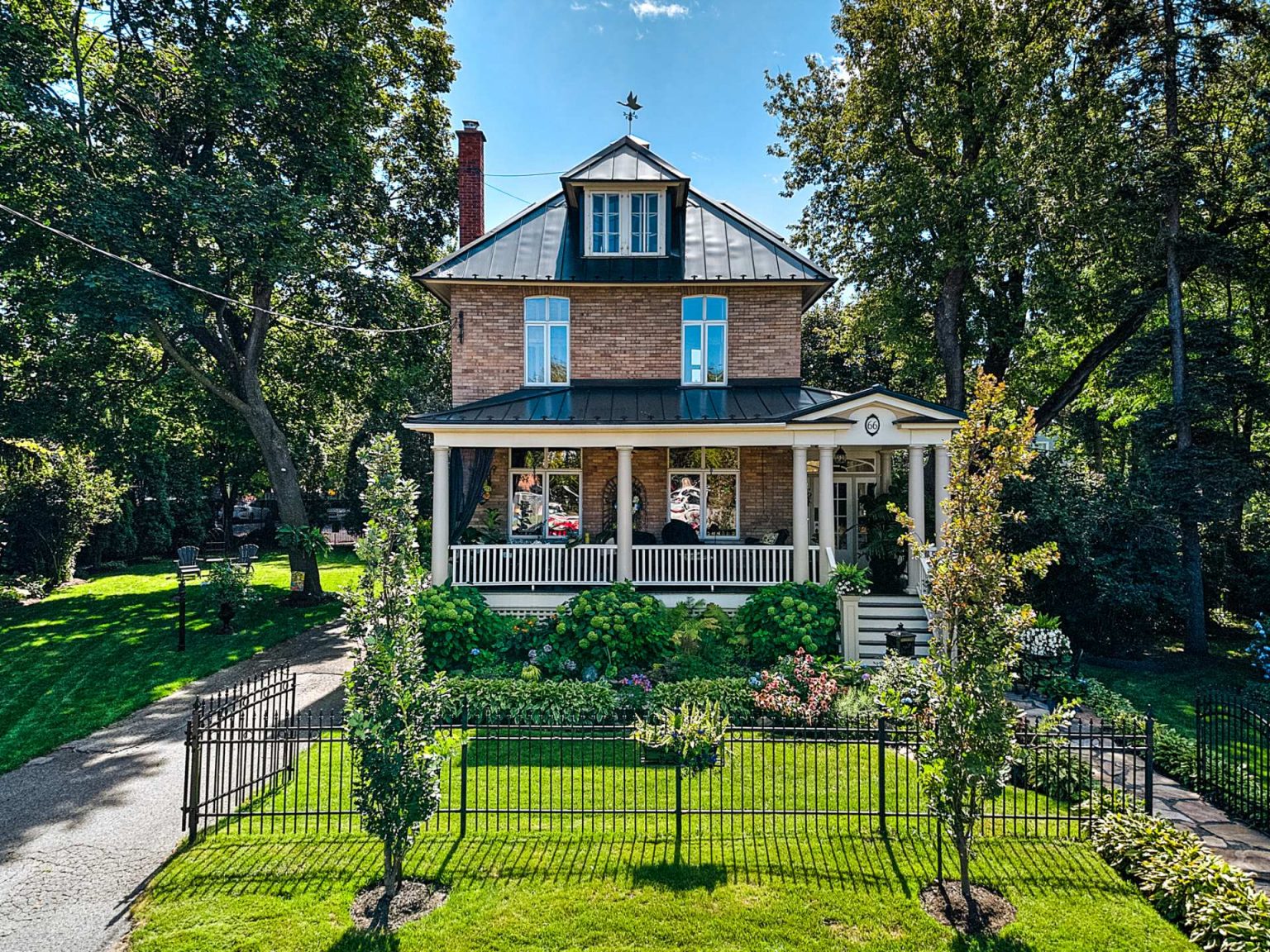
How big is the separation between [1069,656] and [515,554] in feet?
37.1

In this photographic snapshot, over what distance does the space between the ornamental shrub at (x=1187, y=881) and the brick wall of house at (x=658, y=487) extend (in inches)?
390

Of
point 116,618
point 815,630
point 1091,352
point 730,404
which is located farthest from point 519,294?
point 1091,352

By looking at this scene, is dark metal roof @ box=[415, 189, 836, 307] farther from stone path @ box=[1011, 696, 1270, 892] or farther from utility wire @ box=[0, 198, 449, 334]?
stone path @ box=[1011, 696, 1270, 892]

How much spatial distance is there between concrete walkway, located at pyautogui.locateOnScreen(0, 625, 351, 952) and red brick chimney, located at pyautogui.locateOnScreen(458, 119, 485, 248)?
13242 mm

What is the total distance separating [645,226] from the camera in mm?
16547

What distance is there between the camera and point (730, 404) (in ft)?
49.6

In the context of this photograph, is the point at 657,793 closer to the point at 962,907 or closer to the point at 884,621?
the point at 962,907

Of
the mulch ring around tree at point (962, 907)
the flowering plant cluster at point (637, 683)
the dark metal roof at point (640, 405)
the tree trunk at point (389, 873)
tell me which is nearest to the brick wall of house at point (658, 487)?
the dark metal roof at point (640, 405)

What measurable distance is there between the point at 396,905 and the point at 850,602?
30.4ft

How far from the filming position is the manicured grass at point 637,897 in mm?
5254

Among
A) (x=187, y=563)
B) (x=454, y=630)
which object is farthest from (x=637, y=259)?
(x=187, y=563)

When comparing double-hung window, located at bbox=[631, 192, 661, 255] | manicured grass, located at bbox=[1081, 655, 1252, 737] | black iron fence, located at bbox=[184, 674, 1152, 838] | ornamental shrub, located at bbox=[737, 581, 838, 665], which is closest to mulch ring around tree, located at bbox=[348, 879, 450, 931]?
black iron fence, located at bbox=[184, 674, 1152, 838]

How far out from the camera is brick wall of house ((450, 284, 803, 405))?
53.6 feet

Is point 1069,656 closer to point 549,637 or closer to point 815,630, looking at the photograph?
point 815,630
